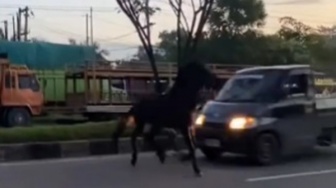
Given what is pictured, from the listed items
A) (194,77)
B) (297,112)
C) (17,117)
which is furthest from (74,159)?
(17,117)

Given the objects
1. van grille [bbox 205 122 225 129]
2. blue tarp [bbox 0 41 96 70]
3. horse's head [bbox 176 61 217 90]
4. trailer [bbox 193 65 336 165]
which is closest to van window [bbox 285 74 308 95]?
trailer [bbox 193 65 336 165]

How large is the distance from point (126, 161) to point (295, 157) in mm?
3227

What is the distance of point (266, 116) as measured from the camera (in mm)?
14617

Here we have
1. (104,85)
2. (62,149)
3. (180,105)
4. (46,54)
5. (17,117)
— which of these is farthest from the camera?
(46,54)

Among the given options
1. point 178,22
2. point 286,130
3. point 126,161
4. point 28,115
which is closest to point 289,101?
point 286,130

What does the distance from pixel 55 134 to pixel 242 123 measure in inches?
193

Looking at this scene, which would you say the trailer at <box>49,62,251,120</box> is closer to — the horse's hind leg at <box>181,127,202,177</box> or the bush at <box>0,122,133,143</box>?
the bush at <box>0,122,133,143</box>

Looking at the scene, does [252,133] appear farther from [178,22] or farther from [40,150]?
[178,22]

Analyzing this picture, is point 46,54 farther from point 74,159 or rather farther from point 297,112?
point 297,112

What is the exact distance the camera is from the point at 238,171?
13883mm

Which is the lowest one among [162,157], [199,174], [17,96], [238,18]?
[17,96]

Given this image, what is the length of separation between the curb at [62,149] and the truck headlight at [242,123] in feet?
6.83

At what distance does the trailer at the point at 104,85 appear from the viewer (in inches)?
1420

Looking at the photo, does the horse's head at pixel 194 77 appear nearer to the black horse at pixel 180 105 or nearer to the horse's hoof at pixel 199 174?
the black horse at pixel 180 105
